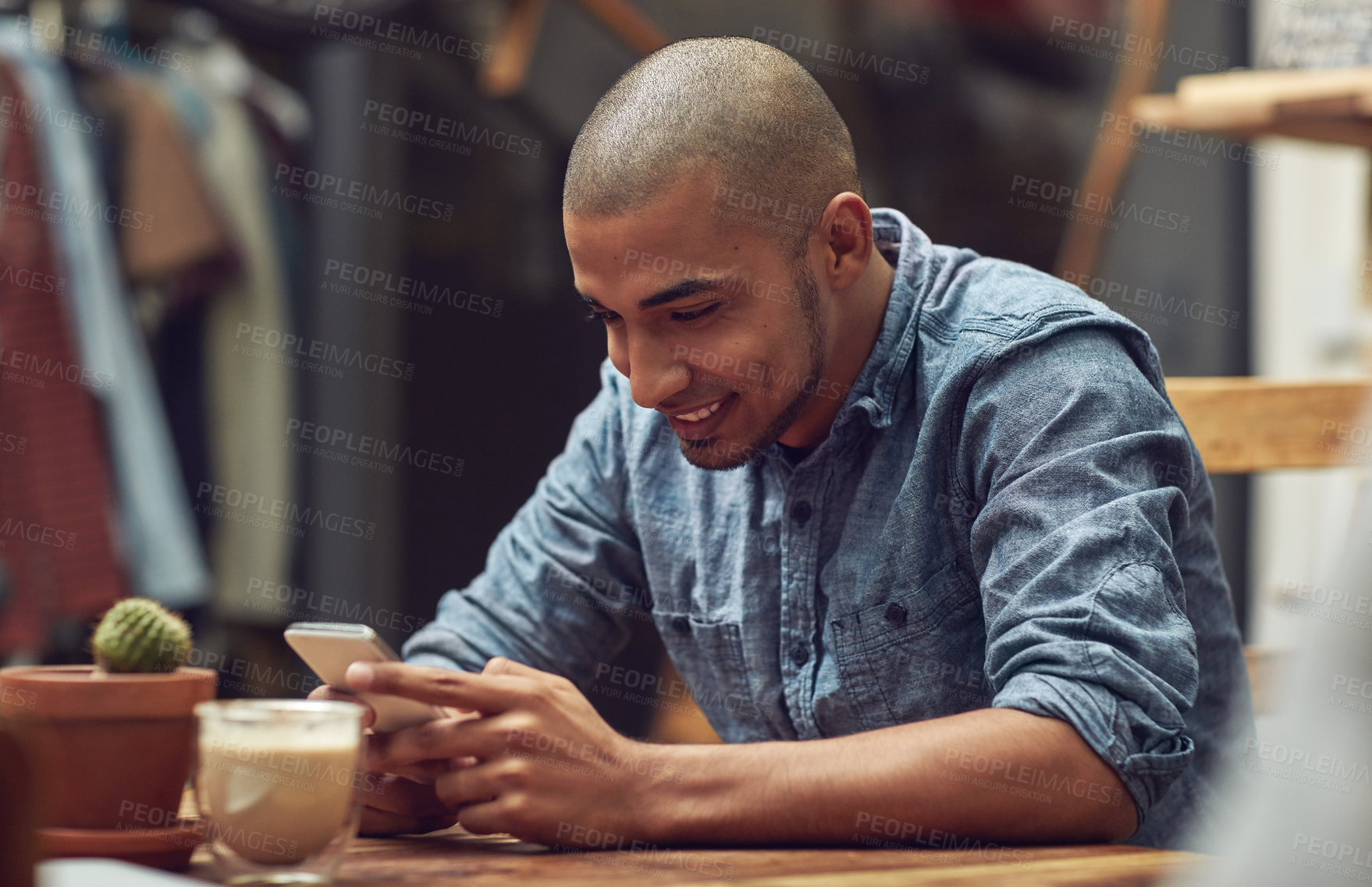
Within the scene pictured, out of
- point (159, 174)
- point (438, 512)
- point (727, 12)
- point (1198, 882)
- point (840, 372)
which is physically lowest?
point (438, 512)

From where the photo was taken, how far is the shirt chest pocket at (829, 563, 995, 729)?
4.69 feet

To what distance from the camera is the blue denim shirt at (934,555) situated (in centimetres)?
118

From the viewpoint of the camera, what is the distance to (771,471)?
156 cm

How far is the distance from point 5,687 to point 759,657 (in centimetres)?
81

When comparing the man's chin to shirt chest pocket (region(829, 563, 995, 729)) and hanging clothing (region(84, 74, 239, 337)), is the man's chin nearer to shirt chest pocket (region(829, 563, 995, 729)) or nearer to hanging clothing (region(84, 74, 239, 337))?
shirt chest pocket (region(829, 563, 995, 729))

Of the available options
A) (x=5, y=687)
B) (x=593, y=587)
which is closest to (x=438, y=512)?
(x=593, y=587)

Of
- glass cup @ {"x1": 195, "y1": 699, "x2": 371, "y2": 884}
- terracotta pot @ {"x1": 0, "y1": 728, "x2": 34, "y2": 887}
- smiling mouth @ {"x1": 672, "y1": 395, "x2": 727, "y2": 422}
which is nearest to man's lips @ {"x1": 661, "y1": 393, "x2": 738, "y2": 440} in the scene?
smiling mouth @ {"x1": 672, "y1": 395, "x2": 727, "y2": 422}

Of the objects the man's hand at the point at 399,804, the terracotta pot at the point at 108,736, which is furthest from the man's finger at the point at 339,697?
the terracotta pot at the point at 108,736

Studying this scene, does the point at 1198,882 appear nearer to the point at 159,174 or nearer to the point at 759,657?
the point at 759,657

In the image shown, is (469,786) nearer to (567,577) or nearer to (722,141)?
(567,577)

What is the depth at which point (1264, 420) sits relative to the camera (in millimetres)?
1756

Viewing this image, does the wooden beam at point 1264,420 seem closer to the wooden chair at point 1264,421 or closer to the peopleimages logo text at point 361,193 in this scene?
the wooden chair at point 1264,421

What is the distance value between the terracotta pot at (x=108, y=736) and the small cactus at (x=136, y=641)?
0.01m

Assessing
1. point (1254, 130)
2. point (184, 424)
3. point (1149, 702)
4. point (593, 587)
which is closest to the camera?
point (1149, 702)
